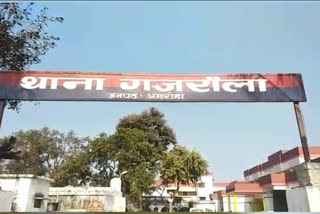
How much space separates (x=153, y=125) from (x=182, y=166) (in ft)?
21.5

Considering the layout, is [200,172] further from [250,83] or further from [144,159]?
[250,83]

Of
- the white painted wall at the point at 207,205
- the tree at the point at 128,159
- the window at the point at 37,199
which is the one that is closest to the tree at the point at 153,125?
the tree at the point at 128,159

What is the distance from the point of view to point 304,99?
379 inches

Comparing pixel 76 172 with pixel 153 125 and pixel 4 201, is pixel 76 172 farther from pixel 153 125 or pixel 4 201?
pixel 4 201

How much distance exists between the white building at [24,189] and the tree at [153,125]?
20133 mm

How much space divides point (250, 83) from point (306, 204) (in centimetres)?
362

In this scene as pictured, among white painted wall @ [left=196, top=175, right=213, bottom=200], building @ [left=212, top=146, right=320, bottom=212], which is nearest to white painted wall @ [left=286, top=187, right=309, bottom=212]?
building @ [left=212, top=146, right=320, bottom=212]

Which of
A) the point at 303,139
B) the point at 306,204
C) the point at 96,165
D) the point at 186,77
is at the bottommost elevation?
the point at 306,204

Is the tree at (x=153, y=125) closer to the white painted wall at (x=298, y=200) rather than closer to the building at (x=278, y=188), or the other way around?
the building at (x=278, y=188)

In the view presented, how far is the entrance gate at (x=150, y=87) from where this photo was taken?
9.66 m

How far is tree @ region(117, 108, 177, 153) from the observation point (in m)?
39.5

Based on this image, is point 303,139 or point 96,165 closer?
point 303,139

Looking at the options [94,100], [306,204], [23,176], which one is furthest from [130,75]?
[23,176]

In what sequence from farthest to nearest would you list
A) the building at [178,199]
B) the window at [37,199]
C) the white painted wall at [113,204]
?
the building at [178,199] < the white painted wall at [113,204] < the window at [37,199]
